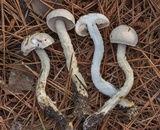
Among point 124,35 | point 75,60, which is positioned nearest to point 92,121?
point 75,60

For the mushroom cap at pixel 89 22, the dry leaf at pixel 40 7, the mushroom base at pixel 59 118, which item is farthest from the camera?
the dry leaf at pixel 40 7

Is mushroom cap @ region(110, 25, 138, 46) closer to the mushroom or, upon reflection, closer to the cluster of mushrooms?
the cluster of mushrooms

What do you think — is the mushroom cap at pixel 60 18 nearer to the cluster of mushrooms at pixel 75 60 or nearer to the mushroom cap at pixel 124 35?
the cluster of mushrooms at pixel 75 60

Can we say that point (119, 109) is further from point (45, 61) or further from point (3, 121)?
point (3, 121)

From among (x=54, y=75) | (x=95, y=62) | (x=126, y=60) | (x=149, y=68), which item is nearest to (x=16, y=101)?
(x=54, y=75)

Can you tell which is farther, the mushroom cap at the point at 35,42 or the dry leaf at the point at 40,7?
the dry leaf at the point at 40,7

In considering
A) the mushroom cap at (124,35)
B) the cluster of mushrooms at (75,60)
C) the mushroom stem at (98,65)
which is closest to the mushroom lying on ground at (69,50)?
the cluster of mushrooms at (75,60)
